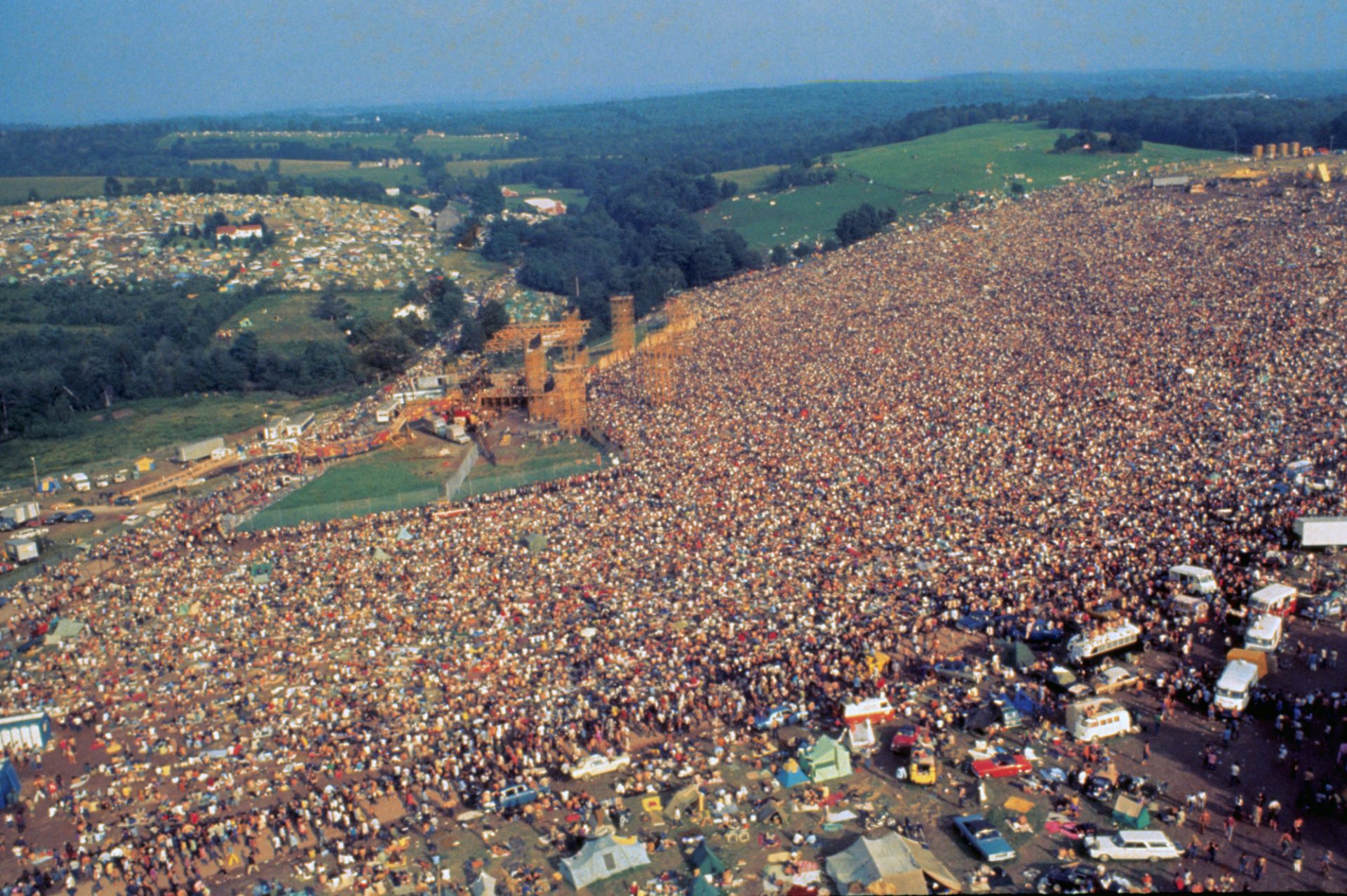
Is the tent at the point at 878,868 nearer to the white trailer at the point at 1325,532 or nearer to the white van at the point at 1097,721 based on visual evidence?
the white van at the point at 1097,721

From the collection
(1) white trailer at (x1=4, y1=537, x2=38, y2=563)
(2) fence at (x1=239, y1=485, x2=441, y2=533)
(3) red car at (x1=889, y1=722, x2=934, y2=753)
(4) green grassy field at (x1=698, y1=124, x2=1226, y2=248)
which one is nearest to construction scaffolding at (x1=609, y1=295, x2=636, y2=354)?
(2) fence at (x1=239, y1=485, x2=441, y2=533)

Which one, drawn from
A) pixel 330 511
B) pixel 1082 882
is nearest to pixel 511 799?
pixel 1082 882

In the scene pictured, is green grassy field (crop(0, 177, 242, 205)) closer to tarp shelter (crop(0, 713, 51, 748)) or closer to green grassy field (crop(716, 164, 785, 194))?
green grassy field (crop(716, 164, 785, 194))

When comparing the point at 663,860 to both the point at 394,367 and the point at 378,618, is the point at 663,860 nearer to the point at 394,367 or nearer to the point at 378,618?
the point at 378,618

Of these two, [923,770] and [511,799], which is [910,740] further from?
[511,799]

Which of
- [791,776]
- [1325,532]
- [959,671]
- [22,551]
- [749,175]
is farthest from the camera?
[749,175]


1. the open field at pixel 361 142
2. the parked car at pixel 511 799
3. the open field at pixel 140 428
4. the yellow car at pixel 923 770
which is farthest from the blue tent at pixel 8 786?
the open field at pixel 361 142

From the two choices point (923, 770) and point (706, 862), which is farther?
point (923, 770)
